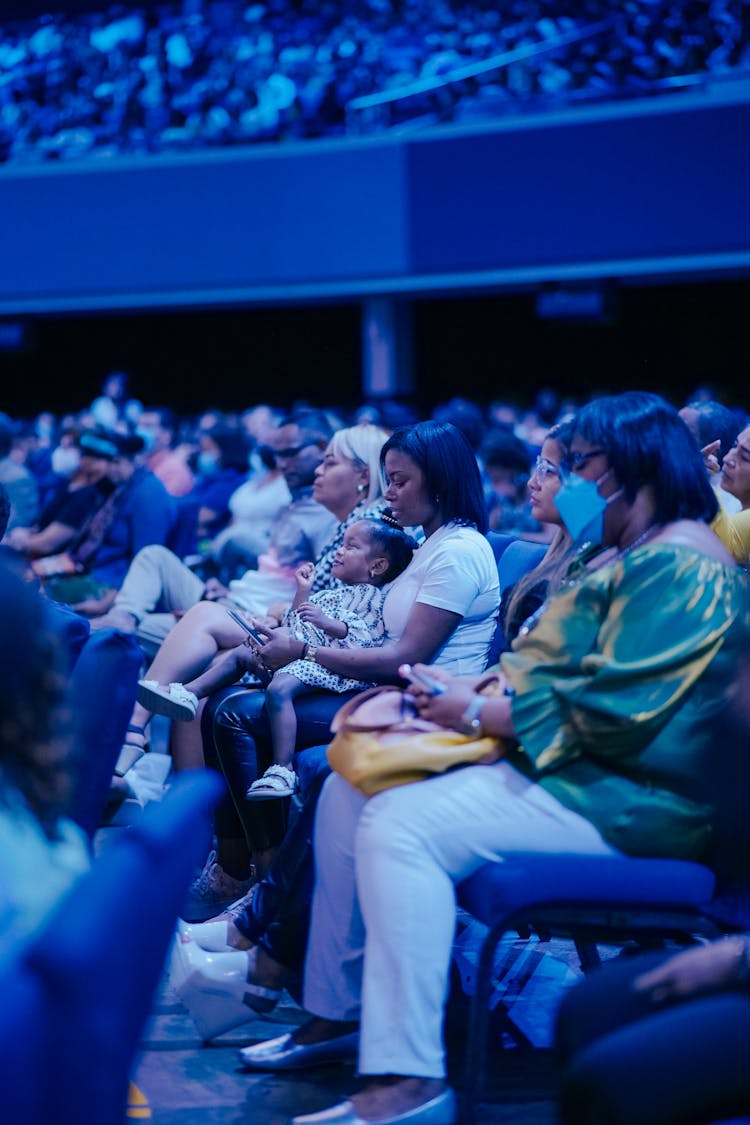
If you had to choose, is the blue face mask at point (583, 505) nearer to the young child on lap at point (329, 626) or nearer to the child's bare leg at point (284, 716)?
the young child on lap at point (329, 626)

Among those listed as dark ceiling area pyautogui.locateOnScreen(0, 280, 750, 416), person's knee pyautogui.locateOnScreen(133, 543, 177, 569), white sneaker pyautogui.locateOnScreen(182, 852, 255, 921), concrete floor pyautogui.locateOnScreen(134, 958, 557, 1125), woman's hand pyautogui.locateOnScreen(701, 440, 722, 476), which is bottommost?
white sneaker pyautogui.locateOnScreen(182, 852, 255, 921)

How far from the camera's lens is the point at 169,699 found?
383cm

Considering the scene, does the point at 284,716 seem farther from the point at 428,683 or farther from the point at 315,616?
the point at 428,683

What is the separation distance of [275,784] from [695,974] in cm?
181

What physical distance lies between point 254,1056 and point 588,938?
2.27ft

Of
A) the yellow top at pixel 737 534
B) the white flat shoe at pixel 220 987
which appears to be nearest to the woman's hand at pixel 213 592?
the yellow top at pixel 737 534

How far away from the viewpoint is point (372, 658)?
11.0ft

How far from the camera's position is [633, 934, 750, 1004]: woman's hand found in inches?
71.3

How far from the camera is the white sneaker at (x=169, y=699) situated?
12.5 feet

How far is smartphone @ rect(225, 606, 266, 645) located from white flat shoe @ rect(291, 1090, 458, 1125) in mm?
1558

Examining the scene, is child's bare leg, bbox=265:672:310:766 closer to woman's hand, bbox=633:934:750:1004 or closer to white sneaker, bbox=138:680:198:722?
white sneaker, bbox=138:680:198:722

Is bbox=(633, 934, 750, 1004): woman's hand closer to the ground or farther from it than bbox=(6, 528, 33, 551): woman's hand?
closer to the ground

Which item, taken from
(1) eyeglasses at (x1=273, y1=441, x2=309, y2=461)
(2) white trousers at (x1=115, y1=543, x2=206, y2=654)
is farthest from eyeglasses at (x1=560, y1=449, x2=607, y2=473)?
(2) white trousers at (x1=115, y1=543, x2=206, y2=654)

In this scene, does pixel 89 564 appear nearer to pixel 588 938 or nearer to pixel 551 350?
pixel 588 938
